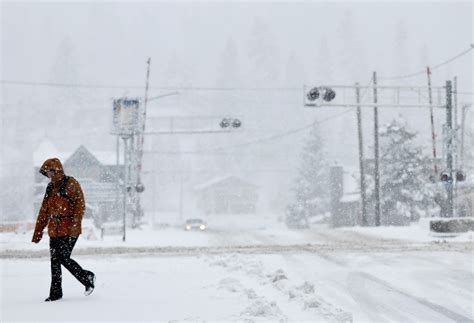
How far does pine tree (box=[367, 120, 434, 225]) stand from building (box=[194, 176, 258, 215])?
3850 cm

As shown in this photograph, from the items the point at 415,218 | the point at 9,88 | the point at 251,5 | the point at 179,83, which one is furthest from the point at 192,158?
the point at 251,5

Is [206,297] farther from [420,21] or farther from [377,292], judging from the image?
[420,21]

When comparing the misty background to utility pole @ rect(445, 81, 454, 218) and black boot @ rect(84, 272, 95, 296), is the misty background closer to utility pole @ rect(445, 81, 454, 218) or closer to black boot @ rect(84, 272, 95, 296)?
utility pole @ rect(445, 81, 454, 218)

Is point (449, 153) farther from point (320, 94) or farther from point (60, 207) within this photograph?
point (60, 207)

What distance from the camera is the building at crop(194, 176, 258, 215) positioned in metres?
86.4

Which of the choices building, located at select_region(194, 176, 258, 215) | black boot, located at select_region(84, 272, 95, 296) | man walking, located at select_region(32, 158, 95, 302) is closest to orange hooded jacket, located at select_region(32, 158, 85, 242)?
man walking, located at select_region(32, 158, 95, 302)

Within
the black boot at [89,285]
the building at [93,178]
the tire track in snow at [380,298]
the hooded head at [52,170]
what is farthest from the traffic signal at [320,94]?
the building at [93,178]

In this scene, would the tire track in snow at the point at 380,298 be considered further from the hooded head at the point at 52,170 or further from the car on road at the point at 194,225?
the car on road at the point at 194,225

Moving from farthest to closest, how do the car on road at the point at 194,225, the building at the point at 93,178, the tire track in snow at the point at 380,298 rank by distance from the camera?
the building at the point at 93,178, the car on road at the point at 194,225, the tire track in snow at the point at 380,298

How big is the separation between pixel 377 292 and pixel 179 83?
107646 millimetres

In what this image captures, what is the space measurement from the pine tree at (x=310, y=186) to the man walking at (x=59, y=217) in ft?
189

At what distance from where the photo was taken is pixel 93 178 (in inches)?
2552

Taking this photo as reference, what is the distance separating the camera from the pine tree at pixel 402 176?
48094 millimetres

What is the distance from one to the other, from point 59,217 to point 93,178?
58.6 m
